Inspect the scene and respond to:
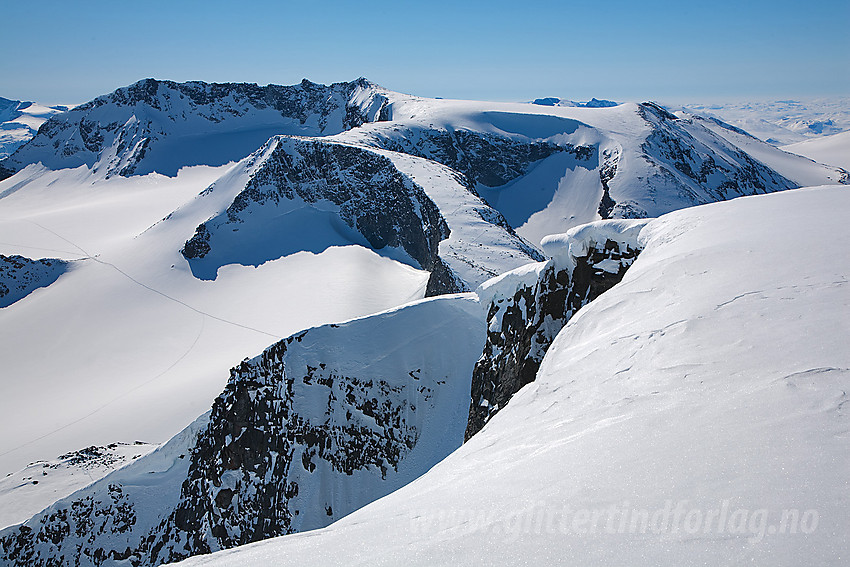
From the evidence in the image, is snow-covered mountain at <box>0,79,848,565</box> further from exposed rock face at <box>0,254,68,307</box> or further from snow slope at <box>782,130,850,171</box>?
snow slope at <box>782,130,850,171</box>

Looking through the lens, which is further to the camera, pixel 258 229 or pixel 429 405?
pixel 258 229

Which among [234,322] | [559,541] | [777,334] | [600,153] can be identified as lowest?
[234,322]

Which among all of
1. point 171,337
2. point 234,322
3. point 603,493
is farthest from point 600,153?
point 603,493

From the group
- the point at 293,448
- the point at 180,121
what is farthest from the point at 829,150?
the point at 293,448

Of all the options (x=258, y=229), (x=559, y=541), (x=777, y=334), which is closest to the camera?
(x=559, y=541)

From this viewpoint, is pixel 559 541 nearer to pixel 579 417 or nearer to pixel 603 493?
pixel 603 493

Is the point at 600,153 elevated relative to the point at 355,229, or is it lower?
elevated

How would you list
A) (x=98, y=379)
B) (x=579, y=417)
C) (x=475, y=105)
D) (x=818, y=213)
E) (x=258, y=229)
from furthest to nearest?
1. (x=475, y=105)
2. (x=258, y=229)
3. (x=98, y=379)
4. (x=818, y=213)
5. (x=579, y=417)
